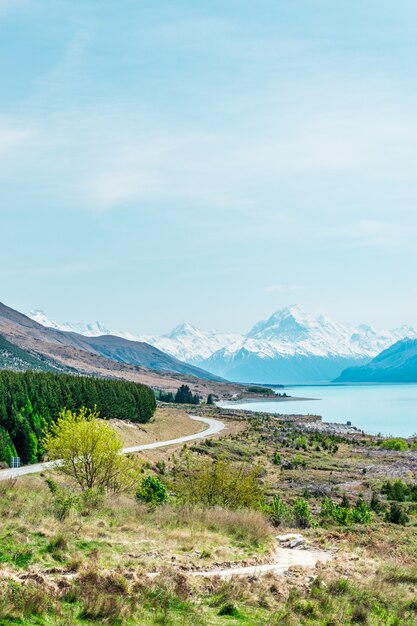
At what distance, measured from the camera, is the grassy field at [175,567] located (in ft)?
50.2

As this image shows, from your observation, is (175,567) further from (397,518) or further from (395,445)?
(395,445)

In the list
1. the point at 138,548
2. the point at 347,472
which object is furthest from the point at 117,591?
the point at 347,472

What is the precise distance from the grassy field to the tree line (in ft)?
112

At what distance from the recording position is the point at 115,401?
10394 centimetres

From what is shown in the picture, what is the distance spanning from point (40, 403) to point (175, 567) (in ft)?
190

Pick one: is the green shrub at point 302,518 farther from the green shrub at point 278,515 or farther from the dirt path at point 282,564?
the dirt path at point 282,564

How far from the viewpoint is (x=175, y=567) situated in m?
19.1

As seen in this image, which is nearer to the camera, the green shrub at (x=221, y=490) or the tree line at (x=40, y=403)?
the green shrub at (x=221, y=490)

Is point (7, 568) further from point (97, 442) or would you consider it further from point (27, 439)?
point (27, 439)

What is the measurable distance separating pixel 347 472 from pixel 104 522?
5309 cm

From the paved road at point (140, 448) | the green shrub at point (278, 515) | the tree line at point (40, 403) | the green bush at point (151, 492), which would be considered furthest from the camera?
the tree line at point (40, 403)

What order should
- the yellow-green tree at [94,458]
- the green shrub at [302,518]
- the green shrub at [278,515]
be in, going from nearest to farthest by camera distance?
1. the green shrub at [278,515]
2. the green shrub at [302,518]
3. the yellow-green tree at [94,458]

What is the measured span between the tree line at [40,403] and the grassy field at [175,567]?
34.1 metres

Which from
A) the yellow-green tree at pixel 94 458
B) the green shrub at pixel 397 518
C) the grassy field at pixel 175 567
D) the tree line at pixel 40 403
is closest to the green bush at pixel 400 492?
the green shrub at pixel 397 518
